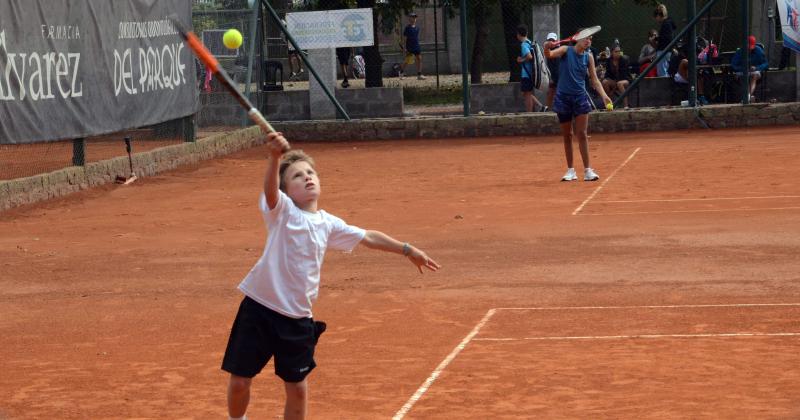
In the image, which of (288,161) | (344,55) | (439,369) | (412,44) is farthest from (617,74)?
(288,161)

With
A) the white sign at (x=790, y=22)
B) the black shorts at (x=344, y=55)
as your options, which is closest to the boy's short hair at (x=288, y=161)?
the white sign at (x=790, y=22)

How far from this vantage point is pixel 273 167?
501 cm

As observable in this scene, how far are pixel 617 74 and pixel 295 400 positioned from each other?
18801mm

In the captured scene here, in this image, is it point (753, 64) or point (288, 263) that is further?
point (753, 64)

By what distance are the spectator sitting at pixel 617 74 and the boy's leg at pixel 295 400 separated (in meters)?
18.5

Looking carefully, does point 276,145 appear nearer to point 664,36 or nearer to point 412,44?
point 664,36

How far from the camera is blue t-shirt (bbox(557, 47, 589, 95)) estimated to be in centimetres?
1516

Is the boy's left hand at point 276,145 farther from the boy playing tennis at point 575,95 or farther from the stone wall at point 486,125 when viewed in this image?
the stone wall at point 486,125

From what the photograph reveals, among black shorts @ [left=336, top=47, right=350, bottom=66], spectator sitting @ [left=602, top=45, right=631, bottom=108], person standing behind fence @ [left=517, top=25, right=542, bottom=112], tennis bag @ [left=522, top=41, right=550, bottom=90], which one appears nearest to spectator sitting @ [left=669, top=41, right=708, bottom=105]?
spectator sitting @ [left=602, top=45, right=631, bottom=108]

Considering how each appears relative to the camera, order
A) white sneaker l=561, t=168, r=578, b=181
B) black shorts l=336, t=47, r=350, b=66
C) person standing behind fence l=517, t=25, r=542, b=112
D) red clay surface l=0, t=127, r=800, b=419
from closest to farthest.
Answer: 1. red clay surface l=0, t=127, r=800, b=419
2. white sneaker l=561, t=168, r=578, b=181
3. person standing behind fence l=517, t=25, r=542, b=112
4. black shorts l=336, t=47, r=350, b=66

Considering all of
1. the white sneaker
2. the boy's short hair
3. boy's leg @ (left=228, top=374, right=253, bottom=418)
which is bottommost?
the white sneaker

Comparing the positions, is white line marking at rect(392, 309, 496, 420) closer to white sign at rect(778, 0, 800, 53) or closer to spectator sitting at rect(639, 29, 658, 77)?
spectator sitting at rect(639, 29, 658, 77)

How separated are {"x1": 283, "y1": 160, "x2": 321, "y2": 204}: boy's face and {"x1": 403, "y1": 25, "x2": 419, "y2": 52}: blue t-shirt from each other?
2617 cm

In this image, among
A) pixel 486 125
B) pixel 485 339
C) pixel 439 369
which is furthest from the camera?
pixel 486 125
